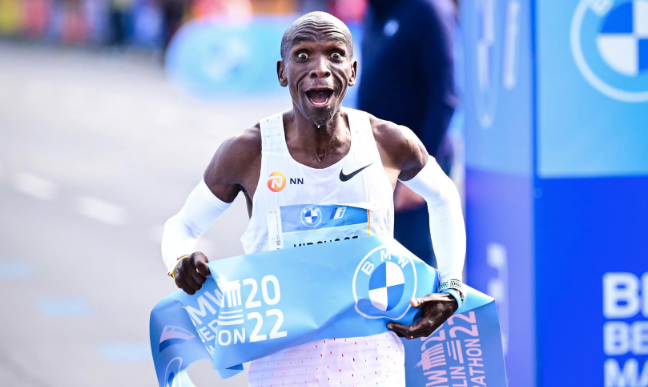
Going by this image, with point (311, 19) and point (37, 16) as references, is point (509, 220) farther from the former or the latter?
point (37, 16)

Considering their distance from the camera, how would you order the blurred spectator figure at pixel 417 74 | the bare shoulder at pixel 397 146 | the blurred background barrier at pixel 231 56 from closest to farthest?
the bare shoulder at pixel 397 146
the blurred spectator figure at pixel 417 74
the blurred background barrier at pixel 231 56

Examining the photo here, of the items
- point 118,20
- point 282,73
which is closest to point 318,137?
point 282,73

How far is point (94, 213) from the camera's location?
12359 mm

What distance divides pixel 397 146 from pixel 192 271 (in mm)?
774

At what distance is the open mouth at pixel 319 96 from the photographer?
3.11m

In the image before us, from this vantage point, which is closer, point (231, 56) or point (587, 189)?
point (587, 189)

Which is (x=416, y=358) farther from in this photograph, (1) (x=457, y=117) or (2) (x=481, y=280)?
(1) (x=457, y=117)

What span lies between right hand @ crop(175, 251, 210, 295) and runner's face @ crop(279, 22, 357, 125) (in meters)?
0.57

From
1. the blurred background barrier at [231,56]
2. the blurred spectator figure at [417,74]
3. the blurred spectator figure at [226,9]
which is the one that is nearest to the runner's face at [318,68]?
the blurred spectator figure at [417,74]

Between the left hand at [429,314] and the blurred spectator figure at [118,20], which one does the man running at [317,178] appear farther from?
the blurred spectator figure at [118,20]

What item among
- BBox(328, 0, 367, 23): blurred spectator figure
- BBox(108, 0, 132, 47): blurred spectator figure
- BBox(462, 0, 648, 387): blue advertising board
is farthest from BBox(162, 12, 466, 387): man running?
BBox(108, 0, 132, 47): blurred spectator figure

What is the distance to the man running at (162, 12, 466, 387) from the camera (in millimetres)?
3143

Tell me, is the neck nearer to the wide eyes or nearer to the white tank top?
the white tank top

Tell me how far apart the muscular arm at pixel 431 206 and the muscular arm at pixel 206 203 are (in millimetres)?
428
